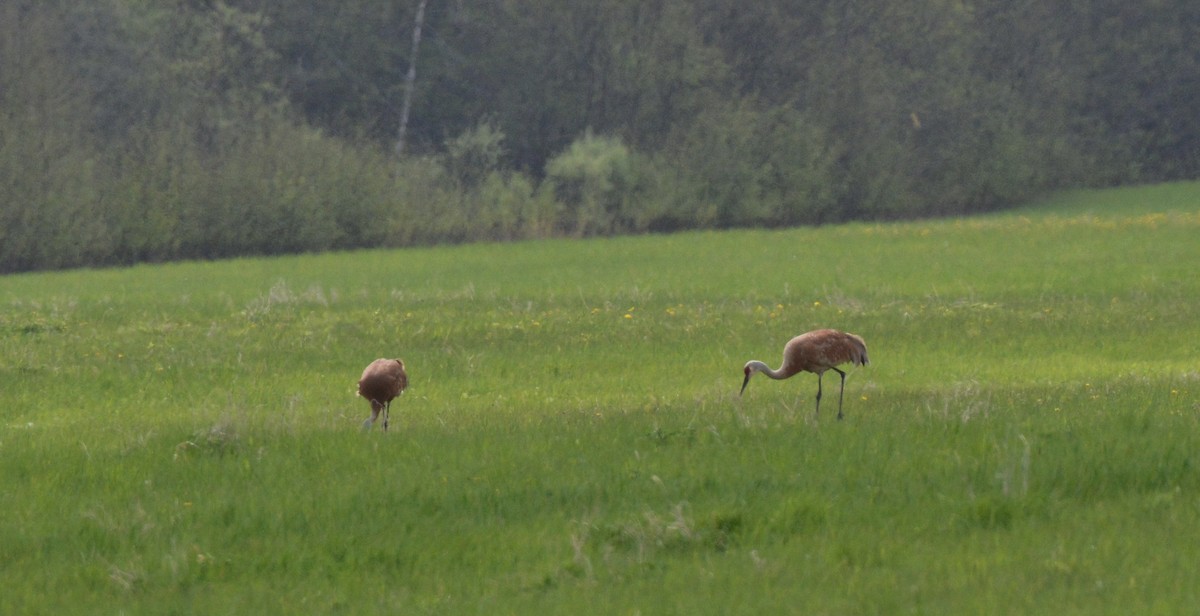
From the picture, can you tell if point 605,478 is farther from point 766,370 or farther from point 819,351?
point 819,351

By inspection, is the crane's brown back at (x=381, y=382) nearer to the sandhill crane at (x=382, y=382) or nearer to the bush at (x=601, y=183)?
the sandhill crane at (x=382, y=382)

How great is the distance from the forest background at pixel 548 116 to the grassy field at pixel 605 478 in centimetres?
3343

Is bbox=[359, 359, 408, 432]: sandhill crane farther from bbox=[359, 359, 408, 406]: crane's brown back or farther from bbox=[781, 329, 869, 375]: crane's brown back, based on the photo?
bbox=[781, 329, 869, 375]: crane's brown back

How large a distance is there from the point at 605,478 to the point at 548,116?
6234cm

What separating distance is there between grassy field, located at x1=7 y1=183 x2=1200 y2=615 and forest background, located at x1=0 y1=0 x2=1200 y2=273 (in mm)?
33428

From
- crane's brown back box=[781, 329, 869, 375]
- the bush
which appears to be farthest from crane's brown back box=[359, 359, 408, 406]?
the bush

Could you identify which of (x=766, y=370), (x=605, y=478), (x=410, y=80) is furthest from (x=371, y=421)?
(x=410, y=80)

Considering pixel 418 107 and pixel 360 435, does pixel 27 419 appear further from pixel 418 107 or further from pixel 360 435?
pixel 418 107

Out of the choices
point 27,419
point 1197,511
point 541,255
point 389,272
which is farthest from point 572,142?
point 1197,511

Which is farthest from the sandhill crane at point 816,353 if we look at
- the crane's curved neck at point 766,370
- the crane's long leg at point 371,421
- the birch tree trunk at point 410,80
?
the birch tree trunk at point 410,80

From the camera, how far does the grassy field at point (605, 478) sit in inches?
301

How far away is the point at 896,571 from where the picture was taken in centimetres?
765

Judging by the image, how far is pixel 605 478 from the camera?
9.60 metres

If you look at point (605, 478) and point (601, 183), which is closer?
point (605, 478)
